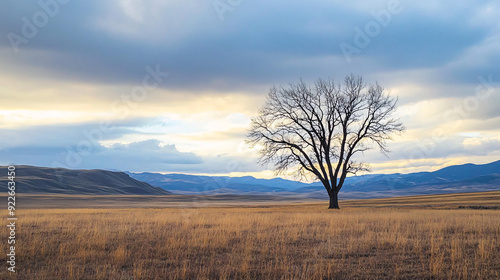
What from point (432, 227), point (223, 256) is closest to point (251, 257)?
point (223, 256)

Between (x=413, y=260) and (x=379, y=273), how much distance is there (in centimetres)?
189

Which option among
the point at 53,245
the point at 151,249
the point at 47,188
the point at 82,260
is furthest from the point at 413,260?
the point at 47,188

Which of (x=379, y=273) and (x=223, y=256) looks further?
(x=223, y=256)

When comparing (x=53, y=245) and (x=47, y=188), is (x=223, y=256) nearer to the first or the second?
(x=53, y=245)

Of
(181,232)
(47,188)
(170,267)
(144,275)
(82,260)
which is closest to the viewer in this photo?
(144,275)

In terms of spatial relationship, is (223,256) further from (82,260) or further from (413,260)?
(413,260)

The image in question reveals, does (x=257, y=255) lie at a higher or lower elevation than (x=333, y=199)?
lower

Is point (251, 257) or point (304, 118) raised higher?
point (304, 118)

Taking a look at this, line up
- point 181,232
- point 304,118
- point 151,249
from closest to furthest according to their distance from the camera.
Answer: point 151,249, point 181,232, point 304,118

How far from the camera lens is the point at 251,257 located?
11234mm

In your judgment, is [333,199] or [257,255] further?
[333,199]

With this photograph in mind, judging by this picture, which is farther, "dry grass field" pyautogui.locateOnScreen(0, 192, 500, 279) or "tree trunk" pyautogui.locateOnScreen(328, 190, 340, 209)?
"tree trunk" pyautogui.locateOnScreen(328, 190, 340, 209)

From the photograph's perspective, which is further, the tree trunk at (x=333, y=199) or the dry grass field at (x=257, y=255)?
the tree trunk at (x=333, y=199)

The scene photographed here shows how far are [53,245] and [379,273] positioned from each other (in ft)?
34.2
